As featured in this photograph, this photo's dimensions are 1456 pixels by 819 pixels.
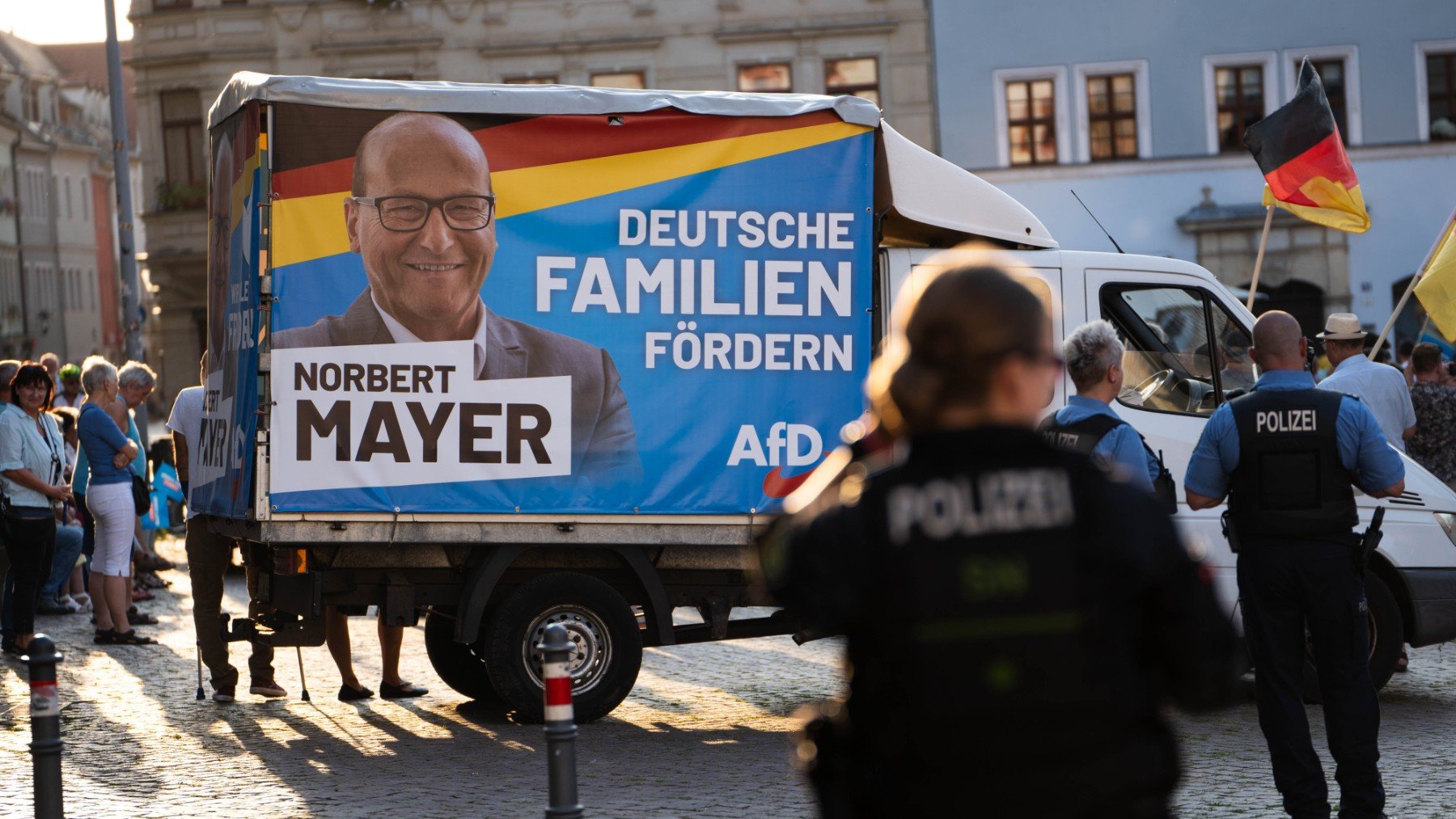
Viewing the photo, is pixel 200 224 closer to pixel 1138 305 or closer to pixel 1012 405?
pixel 1138 305

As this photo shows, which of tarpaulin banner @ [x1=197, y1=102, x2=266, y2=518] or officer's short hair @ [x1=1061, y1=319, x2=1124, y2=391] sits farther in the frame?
tarpaulin banner @ [x1=197, y1=102, x2=266, y2=518]

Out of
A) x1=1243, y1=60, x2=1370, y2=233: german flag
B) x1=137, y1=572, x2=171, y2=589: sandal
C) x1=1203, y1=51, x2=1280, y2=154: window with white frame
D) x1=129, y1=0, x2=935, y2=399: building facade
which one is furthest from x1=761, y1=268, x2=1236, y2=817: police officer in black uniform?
x1=1203, y1=51, x2=1280, y2=154: window with white frame

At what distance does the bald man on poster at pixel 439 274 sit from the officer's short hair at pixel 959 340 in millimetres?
6092

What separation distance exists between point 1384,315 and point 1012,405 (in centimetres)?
2989

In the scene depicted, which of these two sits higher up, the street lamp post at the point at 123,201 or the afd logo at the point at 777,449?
the street lamp post at the point at 123,201

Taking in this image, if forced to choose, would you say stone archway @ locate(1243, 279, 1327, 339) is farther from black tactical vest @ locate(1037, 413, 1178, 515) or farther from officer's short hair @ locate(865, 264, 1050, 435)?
officer's short hair @ locate(865, 264, 1050, 435)

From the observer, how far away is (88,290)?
3312 inches

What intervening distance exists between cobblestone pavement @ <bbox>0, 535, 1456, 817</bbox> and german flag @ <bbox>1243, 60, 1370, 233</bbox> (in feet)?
9.68

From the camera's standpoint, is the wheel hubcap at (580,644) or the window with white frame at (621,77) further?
the window with white frame at (621,77)

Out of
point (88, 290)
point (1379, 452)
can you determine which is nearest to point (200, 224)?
point (1379, 452)

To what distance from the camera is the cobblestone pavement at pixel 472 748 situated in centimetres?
750

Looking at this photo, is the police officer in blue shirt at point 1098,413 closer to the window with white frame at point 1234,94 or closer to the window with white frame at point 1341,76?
the window with white frame at point 1234,94

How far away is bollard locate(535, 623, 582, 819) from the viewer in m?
5.09

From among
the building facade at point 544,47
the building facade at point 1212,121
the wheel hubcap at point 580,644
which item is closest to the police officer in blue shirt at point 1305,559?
the wheel hubcap at point 580,644
